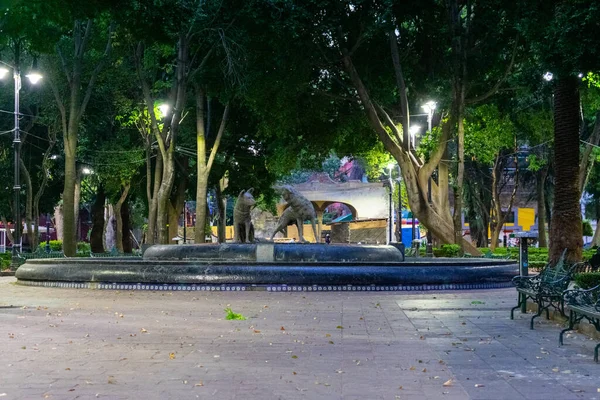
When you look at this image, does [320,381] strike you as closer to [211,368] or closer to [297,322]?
[211,368]

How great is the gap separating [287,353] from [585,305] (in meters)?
3.42

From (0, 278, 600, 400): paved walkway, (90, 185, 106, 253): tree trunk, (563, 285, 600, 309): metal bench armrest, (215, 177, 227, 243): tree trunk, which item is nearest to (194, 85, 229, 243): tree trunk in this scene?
(215, 177, 227, 243): tree trunk

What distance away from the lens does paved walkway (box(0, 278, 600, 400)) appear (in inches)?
254

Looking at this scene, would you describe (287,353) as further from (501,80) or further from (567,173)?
(501,80)

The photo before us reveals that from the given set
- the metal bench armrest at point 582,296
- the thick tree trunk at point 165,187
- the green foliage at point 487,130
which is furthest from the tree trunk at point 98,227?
the metal bench armrest at point 582,296

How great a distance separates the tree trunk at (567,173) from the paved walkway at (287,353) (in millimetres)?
4219

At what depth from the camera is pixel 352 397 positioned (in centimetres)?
617

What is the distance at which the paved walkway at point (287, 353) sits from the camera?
254 inches

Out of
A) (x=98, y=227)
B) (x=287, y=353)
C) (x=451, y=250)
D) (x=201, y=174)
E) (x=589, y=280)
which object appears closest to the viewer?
(x=287, y=353)

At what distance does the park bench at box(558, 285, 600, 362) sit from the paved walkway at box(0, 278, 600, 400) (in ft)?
0.91

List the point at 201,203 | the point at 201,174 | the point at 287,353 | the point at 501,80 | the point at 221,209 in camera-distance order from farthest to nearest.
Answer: the point at 221,209 < the point at 201,203 < the point at 201,174 < the point at 501,80 < the point at 287,353

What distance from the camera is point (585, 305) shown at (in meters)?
8.98

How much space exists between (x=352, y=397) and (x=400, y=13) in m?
19.5

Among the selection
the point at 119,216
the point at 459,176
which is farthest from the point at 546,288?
the point at 119,216
